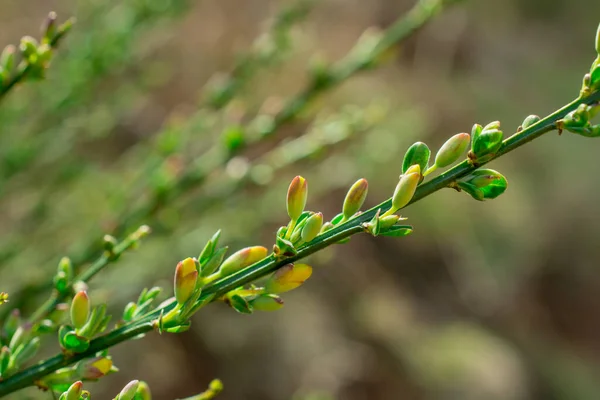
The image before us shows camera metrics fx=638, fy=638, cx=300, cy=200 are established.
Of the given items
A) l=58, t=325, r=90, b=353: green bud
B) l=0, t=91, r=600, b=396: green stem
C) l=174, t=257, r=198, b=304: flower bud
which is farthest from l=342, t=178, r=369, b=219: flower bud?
l=58, t=325, r=90, b=353: green bud

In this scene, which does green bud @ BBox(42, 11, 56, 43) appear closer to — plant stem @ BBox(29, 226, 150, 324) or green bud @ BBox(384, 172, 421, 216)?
plant stem @ BBox(29, 226, 150, 324)

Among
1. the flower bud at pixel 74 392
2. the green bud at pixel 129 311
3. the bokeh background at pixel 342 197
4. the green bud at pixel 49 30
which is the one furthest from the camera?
the bokeh background at pixel 342 197

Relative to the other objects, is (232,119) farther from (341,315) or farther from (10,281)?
(341,315)

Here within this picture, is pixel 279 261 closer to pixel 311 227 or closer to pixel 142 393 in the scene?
pixel 311 227

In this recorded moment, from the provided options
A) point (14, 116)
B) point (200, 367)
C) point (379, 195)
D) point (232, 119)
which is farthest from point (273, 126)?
point (379, 195)

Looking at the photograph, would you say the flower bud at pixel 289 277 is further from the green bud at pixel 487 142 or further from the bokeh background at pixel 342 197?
the bokeh background at pixel 342 197

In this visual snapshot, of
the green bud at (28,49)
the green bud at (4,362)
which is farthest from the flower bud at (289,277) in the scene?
the green bud at (28,49)
